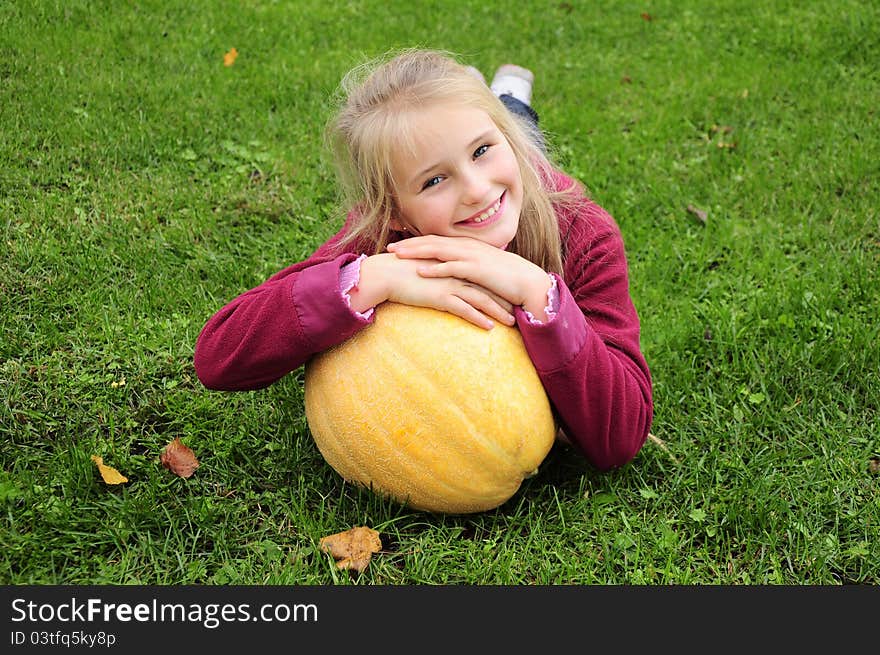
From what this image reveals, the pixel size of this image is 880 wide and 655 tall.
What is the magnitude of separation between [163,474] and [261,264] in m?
1.47

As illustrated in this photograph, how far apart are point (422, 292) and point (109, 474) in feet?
4.22

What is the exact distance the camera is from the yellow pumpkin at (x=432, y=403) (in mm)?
2572

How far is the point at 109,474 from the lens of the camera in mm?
2990

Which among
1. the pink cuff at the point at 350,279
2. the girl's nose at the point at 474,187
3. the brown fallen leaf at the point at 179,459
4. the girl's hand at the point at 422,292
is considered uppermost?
the girl's nose at the point at 474,187

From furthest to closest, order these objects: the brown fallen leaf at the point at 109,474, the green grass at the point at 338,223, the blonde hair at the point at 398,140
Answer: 1. the brown fallen leaf at the point at 109,474
2. the green grass at the point at 338,223
3. the blonde hair at the point at 398,140

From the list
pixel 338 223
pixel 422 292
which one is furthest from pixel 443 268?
pixel 338 223

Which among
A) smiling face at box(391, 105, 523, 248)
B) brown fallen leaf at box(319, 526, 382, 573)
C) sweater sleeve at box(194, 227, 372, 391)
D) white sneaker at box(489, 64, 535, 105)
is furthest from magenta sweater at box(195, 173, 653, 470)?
white sneaker at box(489, 64, 535, 105)

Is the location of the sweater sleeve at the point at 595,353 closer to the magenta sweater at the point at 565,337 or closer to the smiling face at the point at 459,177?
the magenta sweater at the point at 565,337

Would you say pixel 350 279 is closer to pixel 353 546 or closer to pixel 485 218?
pixel 485 218

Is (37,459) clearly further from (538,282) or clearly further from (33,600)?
(538,282)

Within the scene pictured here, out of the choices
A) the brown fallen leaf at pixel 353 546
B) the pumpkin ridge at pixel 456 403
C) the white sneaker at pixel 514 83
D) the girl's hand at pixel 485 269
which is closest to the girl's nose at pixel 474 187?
the girl's hand at pixel 485 269

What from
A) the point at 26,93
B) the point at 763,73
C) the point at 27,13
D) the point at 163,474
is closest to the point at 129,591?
the point at 163,474

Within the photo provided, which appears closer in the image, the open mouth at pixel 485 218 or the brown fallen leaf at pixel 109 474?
the open mouth at pixel 485 218

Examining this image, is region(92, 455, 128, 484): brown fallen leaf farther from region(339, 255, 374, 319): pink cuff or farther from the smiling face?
the smiling face
